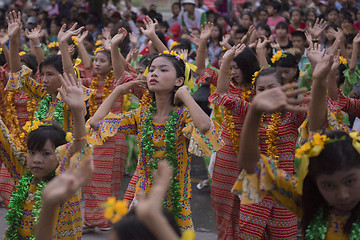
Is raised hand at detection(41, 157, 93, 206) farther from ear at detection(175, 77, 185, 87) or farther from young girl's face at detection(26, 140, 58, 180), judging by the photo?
ear at detection(175, 77, 185, 87)

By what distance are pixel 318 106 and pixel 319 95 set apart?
3.1 inches

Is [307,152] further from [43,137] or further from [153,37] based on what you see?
[153,37]

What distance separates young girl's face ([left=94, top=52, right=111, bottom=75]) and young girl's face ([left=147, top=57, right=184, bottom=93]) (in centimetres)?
210

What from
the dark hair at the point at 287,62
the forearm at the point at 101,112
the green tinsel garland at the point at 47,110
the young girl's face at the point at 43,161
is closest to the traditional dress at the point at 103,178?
the green tinsel garland at the point at 47,110

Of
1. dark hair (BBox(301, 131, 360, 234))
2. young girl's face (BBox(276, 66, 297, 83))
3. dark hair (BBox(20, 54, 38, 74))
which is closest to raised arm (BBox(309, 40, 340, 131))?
dark hair (BBox(301, 131, 360, 234))

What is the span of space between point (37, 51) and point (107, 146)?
143 cm

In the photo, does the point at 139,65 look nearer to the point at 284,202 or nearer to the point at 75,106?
the point at 75,106

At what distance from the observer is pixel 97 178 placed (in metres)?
6.18

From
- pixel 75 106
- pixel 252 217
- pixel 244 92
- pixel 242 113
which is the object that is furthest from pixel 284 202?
pixel 244 92

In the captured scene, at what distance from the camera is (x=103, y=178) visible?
6203mm

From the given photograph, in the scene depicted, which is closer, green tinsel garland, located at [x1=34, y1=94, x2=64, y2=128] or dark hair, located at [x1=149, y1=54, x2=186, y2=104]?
dark hair, located at [x1=149, y1=54, x2=186, y2=104]

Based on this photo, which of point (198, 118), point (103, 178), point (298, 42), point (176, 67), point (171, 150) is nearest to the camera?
point (198, 118)

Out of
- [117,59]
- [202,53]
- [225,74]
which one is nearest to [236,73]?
[225,74]

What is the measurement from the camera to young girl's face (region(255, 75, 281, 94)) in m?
4.69
